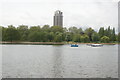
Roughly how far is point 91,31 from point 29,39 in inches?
668

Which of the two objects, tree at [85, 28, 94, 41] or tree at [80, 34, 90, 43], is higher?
tree at [85, 28, 94, 41]

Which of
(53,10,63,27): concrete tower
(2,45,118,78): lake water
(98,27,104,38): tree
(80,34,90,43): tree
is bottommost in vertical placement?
(2,45,118,78): lake water

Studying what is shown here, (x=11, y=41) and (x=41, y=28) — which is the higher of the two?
(x=41, y=28)

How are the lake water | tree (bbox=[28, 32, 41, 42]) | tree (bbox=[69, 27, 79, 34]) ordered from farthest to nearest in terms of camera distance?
tree (bbox=[69, 27, 79, 34]) < tree (bbox=[28, 32, 41, 42]) < the lake water

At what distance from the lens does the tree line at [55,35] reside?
51.4 m

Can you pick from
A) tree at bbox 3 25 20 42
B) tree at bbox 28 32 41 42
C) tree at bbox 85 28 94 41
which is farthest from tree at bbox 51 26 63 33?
tree at bbox 3 25 20 42

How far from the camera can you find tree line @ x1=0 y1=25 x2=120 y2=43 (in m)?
51.4

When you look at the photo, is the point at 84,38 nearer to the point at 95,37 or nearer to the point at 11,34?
the point at 95,37

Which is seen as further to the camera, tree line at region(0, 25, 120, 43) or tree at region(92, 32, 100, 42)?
tree at region(92, 32, 100, 42)

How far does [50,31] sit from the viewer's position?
56.0 meters

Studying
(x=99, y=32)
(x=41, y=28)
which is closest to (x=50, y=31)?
(x=41, y=28)

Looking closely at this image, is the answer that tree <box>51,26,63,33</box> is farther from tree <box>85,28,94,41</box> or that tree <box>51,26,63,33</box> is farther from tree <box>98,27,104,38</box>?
tree <box>98,27,104,38</box>

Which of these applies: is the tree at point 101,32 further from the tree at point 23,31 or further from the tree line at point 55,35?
the tree at point 23,31

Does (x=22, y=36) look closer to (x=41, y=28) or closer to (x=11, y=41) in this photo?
(x=11, y=41)
